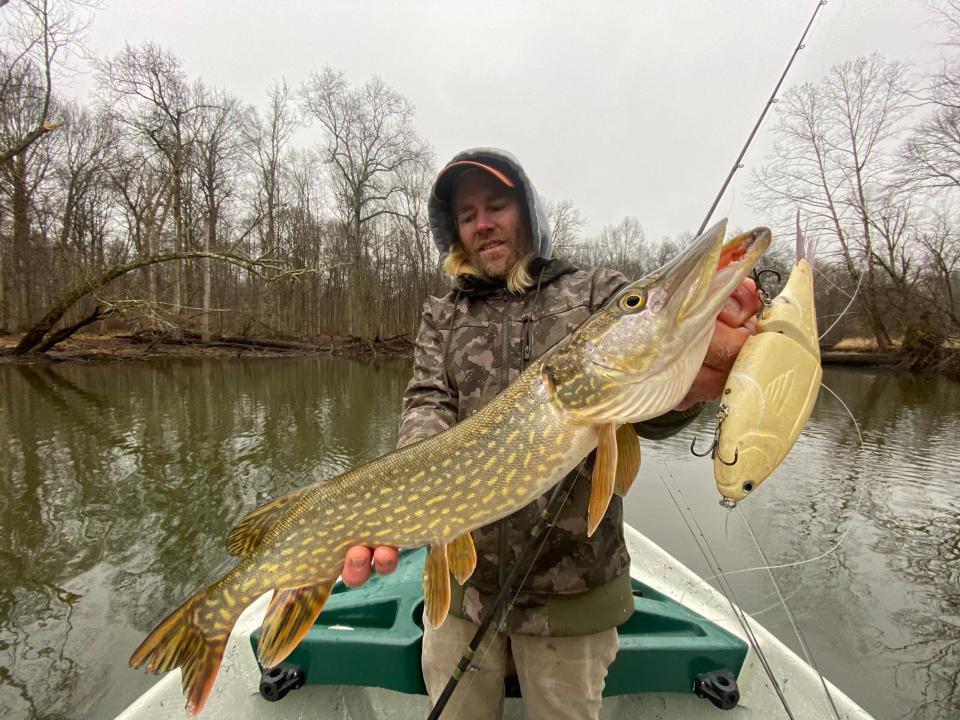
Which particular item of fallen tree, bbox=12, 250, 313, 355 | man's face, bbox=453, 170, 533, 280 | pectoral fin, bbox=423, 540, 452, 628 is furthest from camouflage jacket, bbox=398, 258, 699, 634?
fallen tree, bbox=12, 250, 313, 355

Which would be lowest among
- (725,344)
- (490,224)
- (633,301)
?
(725,344)

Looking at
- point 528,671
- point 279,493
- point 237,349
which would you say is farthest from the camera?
point 237,349

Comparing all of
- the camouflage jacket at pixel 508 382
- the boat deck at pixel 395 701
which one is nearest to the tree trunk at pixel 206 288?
the boat deck at pixel 395 701

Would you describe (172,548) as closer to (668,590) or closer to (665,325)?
(668,590)

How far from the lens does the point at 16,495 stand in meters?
4.90

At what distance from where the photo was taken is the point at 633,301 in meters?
1.24

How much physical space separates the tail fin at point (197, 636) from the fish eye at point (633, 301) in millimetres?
Result: 1450

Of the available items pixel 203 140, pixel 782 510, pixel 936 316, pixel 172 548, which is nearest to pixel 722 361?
pixel 172 548

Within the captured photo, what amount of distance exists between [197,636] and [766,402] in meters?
1.76

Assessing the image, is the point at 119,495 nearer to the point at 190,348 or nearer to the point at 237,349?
the point at 190,348

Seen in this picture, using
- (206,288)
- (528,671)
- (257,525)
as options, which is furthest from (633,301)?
(206,288)

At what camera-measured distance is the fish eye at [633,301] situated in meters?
1.22

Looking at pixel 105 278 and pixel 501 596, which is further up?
pixel 105 278

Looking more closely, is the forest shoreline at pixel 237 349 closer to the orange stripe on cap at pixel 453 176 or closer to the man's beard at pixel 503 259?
the orange stripe on cap at pixel 453 176
